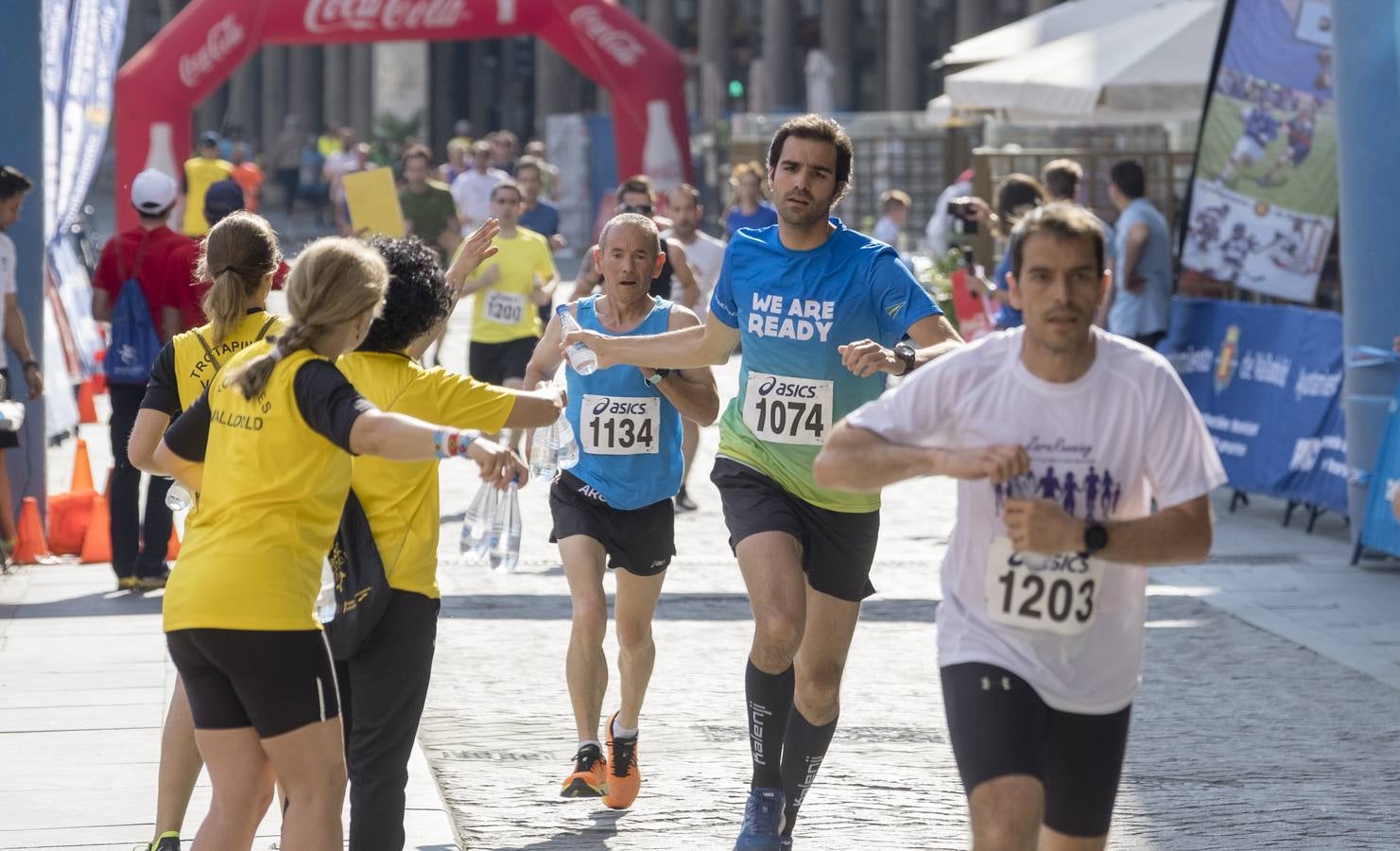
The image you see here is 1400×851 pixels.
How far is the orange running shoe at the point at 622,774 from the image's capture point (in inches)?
250

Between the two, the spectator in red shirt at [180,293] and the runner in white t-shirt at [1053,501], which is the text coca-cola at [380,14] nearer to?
the spectator in red shirt at [180,293]

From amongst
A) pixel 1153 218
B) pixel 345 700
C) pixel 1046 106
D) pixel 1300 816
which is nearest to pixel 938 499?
pixel 1153 218

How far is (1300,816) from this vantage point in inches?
245

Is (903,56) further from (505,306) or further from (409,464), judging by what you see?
(409,464)

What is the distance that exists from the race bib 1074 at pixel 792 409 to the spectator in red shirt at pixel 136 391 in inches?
172

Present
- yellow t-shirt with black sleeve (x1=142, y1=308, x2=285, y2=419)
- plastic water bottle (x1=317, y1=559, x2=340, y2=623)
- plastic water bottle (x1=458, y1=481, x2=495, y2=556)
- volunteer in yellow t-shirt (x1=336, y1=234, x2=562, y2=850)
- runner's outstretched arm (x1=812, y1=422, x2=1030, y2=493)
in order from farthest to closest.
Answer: yellow t-shirt with black sleeve (x1=142, y1=308, x2=285, y2=419) → plastic water bottle (x1=458, y1=481, x2=495, y2=556) → volunteer in yellow t-shirt (x1=336, y1=234, x2=562, y2=850) → plastic water bottle (x1=317, y1=559, x2=340, y2=623) → runner's outstretched arm (x1=812, y1=422, x2=1030, y2=493)

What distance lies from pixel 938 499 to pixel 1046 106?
183 inches

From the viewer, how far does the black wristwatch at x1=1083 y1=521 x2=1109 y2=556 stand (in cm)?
387

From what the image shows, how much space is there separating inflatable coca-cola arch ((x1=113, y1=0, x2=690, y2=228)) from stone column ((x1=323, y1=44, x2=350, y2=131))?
118 ft

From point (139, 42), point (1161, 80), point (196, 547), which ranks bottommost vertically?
point (196, 547)

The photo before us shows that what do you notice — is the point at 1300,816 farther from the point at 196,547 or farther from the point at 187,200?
the point at 187,200

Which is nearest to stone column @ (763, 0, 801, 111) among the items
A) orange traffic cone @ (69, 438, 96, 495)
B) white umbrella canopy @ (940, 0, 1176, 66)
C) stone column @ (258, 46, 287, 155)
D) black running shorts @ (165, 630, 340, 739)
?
stone column @ (258, 46, 287, 155)

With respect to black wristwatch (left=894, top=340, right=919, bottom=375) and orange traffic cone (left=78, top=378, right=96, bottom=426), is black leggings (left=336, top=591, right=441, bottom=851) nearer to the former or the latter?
black wristwatch (left=894, top=340, right=919, bottom=375)

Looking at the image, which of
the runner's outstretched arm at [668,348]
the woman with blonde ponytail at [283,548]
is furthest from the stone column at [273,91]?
the woman with blonde ponytail at [283,548]
